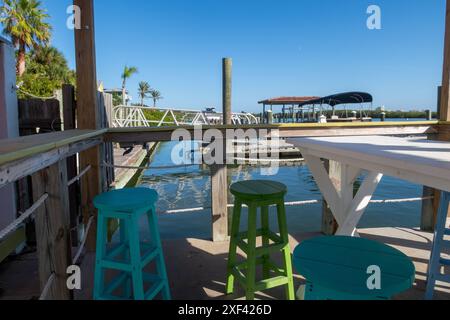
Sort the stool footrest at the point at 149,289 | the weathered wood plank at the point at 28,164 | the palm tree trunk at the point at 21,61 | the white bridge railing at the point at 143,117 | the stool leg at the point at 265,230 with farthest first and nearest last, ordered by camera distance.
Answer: the palm tree trunk at the point at 21,61 → the white bridge railing at the point at 143,117 → the stool leg at the point at 265,230 → the stool footrest at the point at 149,289 → the weathered wood plank at the point at 28,164

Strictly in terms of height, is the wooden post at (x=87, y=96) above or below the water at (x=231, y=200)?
above

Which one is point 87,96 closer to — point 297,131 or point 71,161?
point 71,161

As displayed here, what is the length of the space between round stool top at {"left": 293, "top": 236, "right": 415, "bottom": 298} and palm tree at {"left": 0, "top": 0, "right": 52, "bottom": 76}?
19647mm

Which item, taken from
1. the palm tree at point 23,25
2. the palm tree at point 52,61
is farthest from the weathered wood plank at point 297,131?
the palm tree at point 52,61

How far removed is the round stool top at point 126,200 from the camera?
1.55 meters

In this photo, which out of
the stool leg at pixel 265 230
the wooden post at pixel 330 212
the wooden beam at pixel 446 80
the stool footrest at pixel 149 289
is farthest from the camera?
the wooden post at pixel 330 212

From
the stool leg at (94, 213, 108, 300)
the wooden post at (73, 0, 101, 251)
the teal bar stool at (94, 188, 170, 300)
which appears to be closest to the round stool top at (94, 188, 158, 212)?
the teal bar stool at (94, 188, 170, 300)

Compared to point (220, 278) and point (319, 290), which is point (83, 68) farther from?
point (319, 290)

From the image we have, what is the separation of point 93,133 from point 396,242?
2.77 m

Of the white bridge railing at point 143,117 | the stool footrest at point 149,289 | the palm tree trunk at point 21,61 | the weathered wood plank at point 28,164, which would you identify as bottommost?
the stool footrest at point 149,289

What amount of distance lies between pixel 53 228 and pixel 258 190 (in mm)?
1094

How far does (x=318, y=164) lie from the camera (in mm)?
2217

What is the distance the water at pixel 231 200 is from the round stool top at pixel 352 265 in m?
2.04

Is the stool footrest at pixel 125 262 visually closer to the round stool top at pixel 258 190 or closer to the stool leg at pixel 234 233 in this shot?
the stool leg at pixel 234 233
